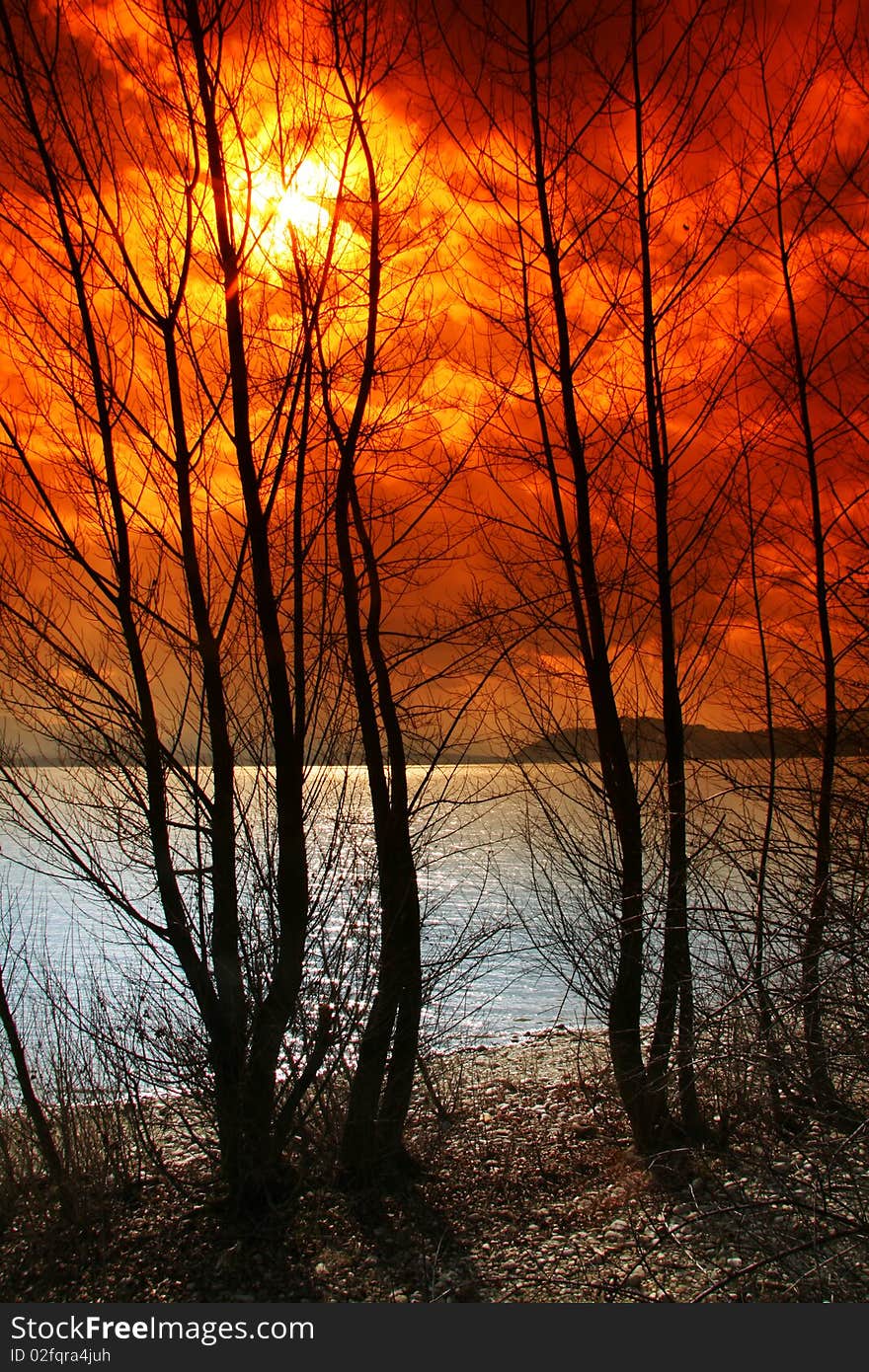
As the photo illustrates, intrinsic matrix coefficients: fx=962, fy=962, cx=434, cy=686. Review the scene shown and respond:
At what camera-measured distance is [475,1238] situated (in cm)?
670

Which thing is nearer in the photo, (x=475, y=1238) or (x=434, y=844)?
(x=475, y=1238)

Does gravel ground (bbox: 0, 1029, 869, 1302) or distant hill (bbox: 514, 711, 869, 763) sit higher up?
distant hill (bbox: 514, 711, 869, 763)

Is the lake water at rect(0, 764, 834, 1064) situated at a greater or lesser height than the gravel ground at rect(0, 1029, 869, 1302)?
greater

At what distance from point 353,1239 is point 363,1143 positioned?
37.2 inches

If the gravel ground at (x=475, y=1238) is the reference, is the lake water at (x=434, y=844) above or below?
above

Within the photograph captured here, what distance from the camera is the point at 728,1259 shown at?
5879 millimetres

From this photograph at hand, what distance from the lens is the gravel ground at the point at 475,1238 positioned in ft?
17.3

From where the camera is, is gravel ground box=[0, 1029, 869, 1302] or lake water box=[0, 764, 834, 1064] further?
lake water box=[0, 764, 834, 1064]

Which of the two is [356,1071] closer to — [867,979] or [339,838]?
[339,838]

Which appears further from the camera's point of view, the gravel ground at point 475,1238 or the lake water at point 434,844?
the lake water at point 434,844

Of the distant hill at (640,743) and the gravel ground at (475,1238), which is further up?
the distant hill at (640,743)

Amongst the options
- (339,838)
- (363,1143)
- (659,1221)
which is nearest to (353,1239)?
(363,1143)

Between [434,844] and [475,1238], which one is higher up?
[434,844]

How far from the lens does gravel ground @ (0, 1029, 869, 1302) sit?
526 cm
